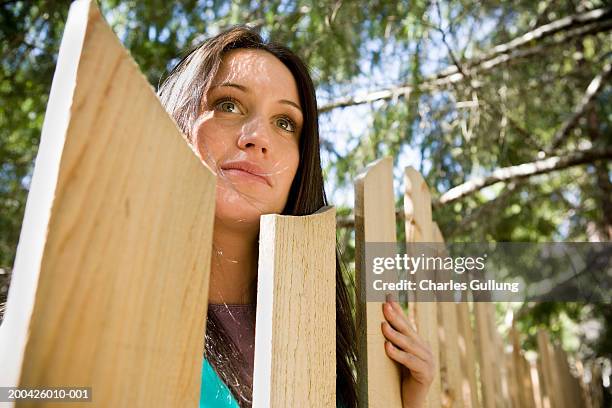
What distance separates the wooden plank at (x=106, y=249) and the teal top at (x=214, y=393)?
68 cm

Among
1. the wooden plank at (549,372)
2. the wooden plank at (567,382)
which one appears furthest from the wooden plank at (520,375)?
the wooden plank at (567,382)

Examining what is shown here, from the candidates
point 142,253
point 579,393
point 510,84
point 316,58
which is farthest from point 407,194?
point 579,393

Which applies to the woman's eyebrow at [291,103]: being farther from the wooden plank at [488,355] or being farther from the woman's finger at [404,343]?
the wooden plank at [488,355]

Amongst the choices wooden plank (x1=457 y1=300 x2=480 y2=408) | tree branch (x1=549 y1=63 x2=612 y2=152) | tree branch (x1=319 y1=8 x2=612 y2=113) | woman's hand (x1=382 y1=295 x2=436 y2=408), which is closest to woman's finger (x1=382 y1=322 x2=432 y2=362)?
woman's hand (x1=382 y1=295 x2=436 y2=408)

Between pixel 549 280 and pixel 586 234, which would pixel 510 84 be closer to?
pixel 586 234

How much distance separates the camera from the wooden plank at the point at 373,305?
4.36ft

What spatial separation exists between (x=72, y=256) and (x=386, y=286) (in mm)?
997

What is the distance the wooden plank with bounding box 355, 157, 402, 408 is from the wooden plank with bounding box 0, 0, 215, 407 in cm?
71

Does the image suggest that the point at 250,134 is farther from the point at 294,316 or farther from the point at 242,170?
the point at 294,316

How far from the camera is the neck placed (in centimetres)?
158

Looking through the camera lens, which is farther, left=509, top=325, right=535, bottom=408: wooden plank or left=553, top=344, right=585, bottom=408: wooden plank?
left=553, top=344, right=585, bottom=408: wooden plank

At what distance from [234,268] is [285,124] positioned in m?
0.49

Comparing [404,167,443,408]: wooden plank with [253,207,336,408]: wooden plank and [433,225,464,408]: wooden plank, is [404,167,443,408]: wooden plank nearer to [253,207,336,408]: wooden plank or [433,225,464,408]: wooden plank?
[433,225,464,408]: wooden plank

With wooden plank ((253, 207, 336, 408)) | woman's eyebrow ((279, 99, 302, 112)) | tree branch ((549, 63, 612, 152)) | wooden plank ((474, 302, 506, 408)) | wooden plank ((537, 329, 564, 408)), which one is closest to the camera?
wooden plank ((253, 207, 336, 408))
